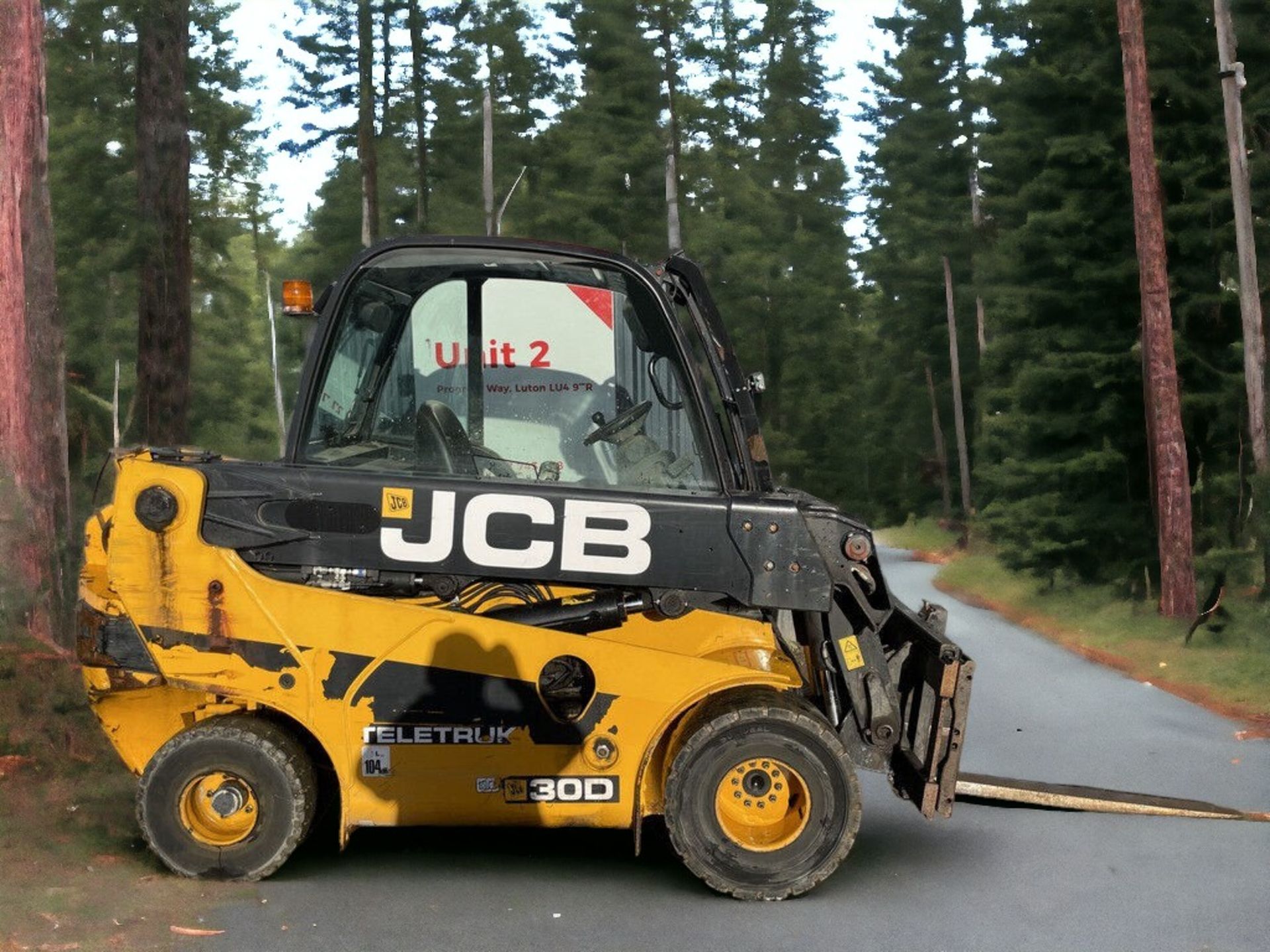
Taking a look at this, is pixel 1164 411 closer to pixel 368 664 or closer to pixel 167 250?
pixel 167 250

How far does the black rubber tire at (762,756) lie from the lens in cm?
793

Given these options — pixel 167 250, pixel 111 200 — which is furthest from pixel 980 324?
pixel 167 250

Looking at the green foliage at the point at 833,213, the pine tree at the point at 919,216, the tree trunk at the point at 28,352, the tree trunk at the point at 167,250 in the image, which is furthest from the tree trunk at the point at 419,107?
the tree trunk at the point at 28,352

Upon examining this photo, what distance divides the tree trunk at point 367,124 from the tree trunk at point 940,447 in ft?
89.0

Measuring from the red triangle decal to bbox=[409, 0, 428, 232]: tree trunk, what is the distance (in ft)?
193

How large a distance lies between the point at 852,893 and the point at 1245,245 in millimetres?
19676

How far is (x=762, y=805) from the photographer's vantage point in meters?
8.03

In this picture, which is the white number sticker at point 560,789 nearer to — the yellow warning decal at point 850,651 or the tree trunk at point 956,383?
the yellow warning decal at point 850,651

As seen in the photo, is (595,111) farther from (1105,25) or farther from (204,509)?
(204,509)

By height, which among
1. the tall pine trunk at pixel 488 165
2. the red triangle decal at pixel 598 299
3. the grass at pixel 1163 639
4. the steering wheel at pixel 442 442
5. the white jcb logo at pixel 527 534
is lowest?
the grass at pixel 1163 639

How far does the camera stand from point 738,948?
707cm

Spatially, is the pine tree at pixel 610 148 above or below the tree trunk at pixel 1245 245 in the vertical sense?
above

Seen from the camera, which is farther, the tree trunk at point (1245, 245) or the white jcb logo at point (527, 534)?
the tree trunk at point (1245, 245)

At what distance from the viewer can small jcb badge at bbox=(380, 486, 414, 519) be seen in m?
7.96
